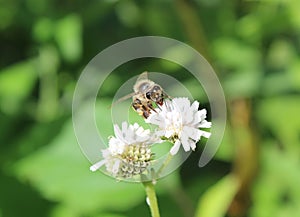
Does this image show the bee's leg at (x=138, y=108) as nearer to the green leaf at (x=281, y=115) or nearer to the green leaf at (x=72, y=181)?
the green leaf at (x=72, y=181)

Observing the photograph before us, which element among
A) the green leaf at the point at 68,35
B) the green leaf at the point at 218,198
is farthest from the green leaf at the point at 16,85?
the green leaf at the point at 218,198

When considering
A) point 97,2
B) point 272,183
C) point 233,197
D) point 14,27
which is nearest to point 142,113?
point 233,197

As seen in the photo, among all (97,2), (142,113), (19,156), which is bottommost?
(142,113)

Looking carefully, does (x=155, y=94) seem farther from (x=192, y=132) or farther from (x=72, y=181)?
(x=72, y=181)

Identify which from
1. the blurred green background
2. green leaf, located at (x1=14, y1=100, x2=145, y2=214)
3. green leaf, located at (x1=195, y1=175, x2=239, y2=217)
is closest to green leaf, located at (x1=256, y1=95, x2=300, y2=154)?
the blurred green background

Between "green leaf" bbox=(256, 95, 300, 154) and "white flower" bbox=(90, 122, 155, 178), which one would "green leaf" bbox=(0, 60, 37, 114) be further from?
"white flower" bbox=(90, 122, 155, 178)

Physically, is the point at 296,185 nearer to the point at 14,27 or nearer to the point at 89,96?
the point at 89,96

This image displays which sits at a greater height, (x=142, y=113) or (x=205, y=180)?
(x=205, y=180)

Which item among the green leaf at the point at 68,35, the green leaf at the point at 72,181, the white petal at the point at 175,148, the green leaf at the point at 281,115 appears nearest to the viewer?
the white petal at the point at 175,148
